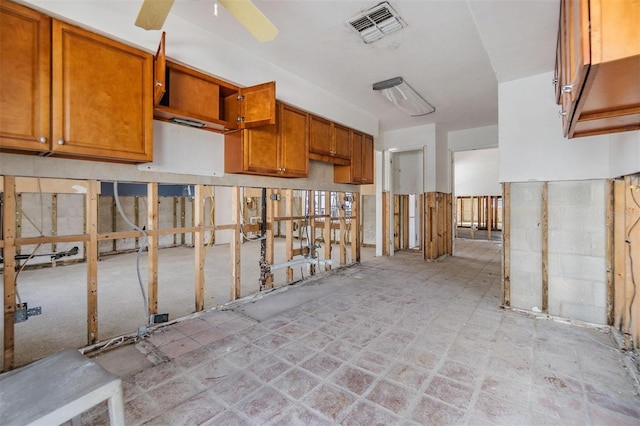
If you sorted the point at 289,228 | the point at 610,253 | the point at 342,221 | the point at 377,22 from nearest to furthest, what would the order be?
the point at 377,22 < the point at 610,253 < the point at 289,228 < the point at 342,221

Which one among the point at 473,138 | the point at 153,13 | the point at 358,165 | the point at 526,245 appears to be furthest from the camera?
the point at 473,138

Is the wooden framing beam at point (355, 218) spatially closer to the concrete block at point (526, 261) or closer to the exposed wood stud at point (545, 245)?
the concrete block at point (526, 261)

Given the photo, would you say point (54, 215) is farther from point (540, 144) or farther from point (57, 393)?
point (540, 144)

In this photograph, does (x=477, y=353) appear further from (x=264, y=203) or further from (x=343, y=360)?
(x=264, y=203)

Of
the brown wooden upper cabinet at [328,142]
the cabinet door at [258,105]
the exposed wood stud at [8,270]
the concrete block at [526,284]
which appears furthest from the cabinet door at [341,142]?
the exposed wood stud at [8,270]

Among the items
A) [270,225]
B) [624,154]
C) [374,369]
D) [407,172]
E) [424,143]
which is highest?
[424,143]

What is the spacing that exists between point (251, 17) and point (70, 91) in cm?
134

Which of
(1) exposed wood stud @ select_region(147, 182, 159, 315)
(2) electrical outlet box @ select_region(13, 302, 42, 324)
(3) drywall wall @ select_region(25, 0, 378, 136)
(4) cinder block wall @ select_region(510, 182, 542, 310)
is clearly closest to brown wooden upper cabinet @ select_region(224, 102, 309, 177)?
(3) drywall wall @ select_region(25, 0, 378, 136)

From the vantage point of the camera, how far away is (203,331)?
8.63 feet

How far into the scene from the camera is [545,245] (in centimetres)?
299

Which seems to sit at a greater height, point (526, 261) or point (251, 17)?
point (251, 17)

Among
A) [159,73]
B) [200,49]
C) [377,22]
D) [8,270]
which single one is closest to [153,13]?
[159,73]

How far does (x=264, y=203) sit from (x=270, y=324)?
5.08ft

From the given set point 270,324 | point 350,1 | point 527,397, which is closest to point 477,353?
point 527,397
